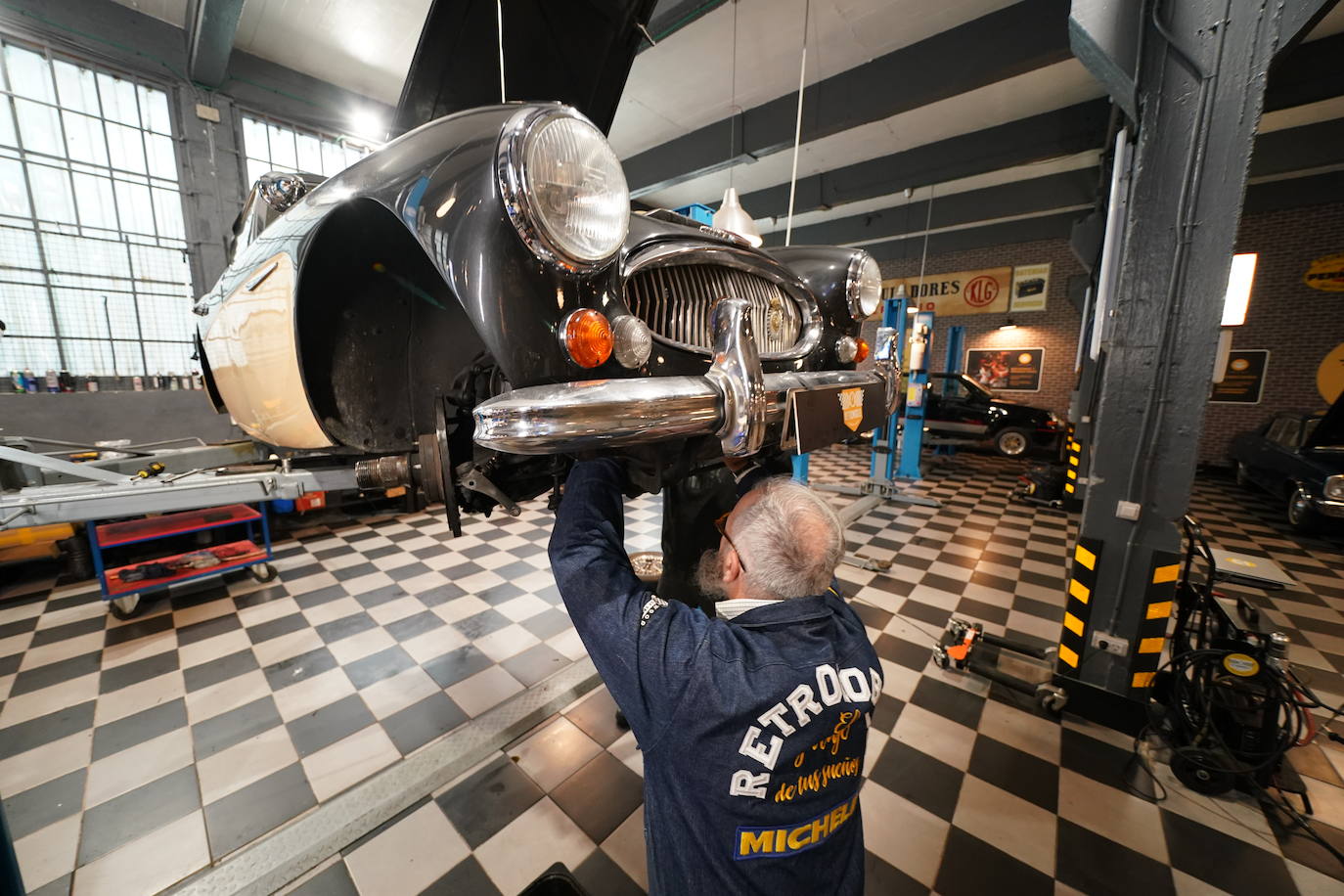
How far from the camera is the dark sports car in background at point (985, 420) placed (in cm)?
755

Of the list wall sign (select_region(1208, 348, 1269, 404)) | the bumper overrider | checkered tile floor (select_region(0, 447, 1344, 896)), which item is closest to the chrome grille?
the bumper overrider

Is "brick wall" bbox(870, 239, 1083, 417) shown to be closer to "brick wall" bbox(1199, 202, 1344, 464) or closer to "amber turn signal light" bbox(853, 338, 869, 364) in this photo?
"brick wall" bbox(1199, 202, 1344, 464)

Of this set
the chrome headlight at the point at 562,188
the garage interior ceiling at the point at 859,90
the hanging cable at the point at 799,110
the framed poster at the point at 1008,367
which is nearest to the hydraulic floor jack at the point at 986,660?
the hanging cable at the point at 799,110

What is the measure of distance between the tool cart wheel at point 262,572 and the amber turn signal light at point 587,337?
3.49m

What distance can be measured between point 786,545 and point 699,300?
724 millimetres

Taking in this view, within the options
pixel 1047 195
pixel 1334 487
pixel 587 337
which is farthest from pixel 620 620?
pixel 1047 195

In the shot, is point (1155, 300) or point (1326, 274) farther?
point (1326, 274)

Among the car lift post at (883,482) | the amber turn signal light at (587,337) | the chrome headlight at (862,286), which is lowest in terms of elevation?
the car lift post at (883,482)

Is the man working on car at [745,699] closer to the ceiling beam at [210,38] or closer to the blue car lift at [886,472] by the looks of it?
the blue car lift at [886,472]

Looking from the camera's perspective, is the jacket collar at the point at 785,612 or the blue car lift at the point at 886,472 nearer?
the jacket collar at the point at 785,612

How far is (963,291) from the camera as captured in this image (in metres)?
9.58

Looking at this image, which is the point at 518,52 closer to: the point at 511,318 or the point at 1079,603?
the point at 511,318

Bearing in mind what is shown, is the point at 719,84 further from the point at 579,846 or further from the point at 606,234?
the point at 579,846

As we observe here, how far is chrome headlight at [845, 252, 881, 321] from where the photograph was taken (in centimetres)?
171
